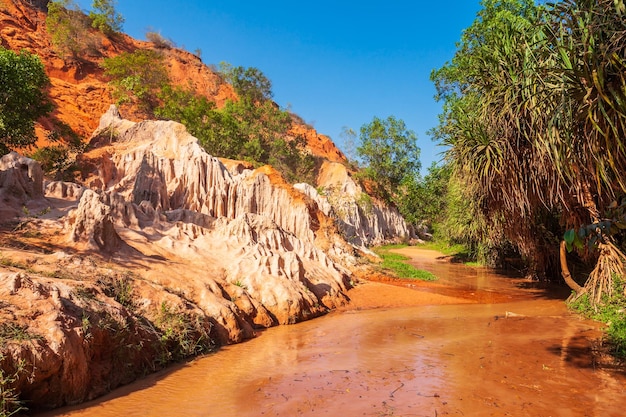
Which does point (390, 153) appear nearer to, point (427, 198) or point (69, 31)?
point (427, 198)

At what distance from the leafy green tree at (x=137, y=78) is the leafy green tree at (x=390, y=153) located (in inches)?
982

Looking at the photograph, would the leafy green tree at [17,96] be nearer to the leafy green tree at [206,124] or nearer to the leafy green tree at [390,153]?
the leafy green tree at [206,124]

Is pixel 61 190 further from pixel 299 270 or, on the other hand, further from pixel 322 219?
pixel 322 219

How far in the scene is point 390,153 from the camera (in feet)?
174

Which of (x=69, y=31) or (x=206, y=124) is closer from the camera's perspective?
(x=206, y=124)

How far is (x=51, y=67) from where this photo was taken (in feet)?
137

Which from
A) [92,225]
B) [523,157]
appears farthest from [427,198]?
[92,225]

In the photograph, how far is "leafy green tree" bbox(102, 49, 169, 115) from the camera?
37094 mm

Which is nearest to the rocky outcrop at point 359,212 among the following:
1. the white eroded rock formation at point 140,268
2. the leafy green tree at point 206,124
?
the leafy green tree at point 206,124

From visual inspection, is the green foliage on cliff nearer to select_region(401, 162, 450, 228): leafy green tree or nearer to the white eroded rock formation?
select_region(401, 162, 450, 228): leafy green tree

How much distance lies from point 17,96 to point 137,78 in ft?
62.9

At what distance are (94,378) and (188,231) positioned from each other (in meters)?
6.99

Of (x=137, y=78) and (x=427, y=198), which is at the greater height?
(x=137, y=78)

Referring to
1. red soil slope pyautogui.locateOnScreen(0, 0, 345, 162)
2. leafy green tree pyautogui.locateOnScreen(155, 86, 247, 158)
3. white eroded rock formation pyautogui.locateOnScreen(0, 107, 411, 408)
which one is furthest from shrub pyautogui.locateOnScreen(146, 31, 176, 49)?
white eroded rock formation pyautogui.locateOnScreen(0, 107, 411, 408)
